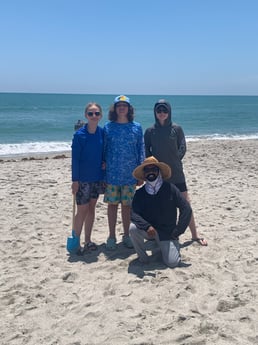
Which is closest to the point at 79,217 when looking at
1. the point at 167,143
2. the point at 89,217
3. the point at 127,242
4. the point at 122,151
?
the point at 89,217

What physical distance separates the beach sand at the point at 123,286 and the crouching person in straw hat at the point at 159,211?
0.21 metres

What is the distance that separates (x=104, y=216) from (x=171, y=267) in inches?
91.2

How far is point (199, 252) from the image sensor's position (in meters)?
4.86

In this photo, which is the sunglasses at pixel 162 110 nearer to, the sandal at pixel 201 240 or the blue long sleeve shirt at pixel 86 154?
the blue long sleeve shirt at pixel 86 154

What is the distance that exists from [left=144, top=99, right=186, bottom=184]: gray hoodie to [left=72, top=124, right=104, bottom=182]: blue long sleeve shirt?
642 mm

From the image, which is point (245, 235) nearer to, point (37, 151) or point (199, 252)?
point (199, 252)

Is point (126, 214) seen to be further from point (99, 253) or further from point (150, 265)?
point (150, 265)

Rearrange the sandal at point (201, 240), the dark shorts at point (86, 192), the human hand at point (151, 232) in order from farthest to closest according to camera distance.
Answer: the sandal at point (201, 240), the dark shorts at point (86, 192), the human hand at point (151, 232)

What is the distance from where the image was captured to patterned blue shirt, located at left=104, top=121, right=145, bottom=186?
469 cm

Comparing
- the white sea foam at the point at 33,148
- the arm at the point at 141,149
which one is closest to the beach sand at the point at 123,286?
the arm at the point at 141,149

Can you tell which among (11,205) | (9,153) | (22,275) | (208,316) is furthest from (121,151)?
(9,153)

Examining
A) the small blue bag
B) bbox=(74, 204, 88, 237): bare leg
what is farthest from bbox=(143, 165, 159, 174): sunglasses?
the small blue bag

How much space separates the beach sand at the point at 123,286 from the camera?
10.5ft

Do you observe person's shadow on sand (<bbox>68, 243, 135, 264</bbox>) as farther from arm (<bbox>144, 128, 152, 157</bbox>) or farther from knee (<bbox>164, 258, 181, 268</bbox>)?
arm (<bbox>144, 128, 152, 157</bbox>)
